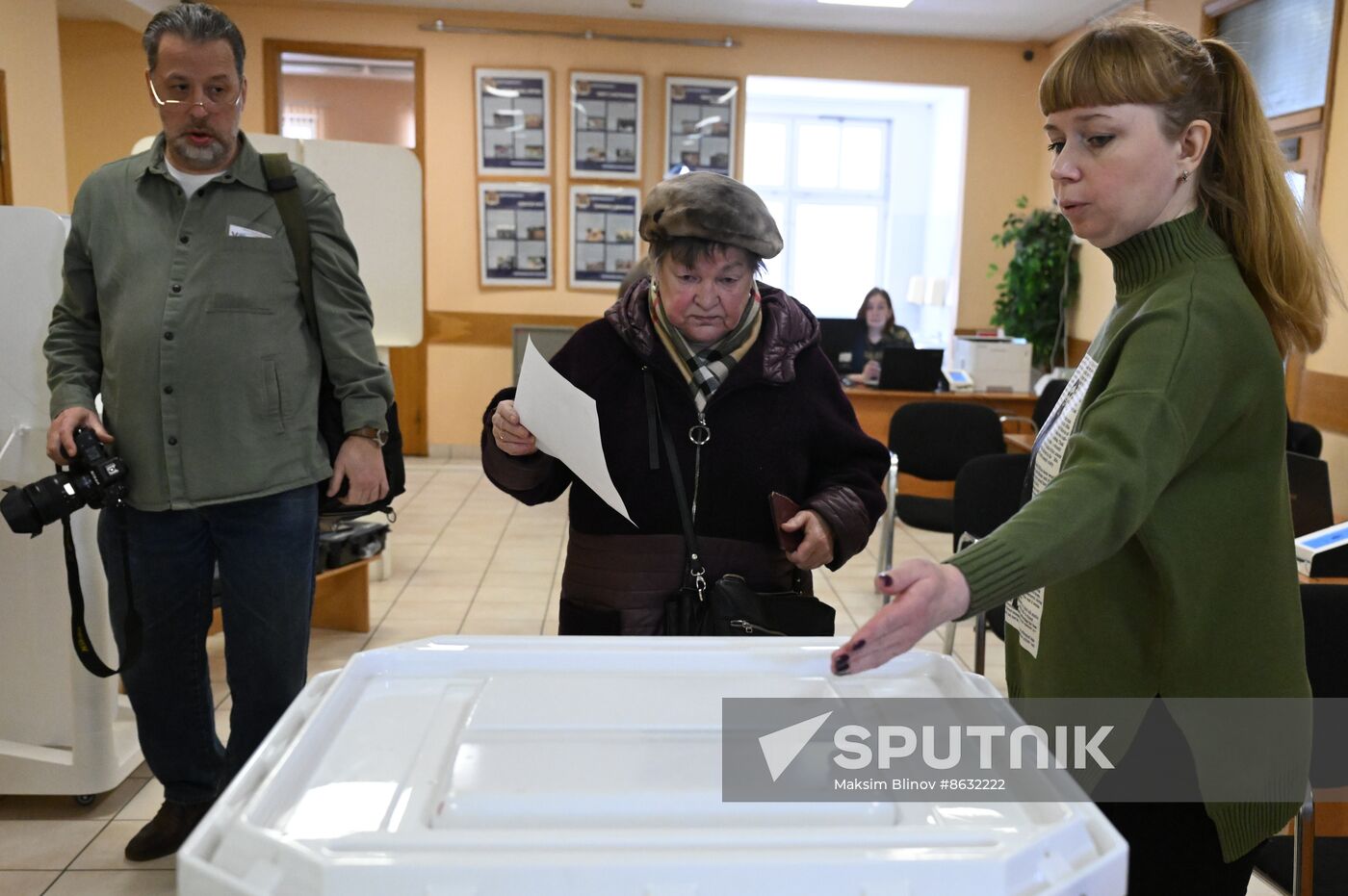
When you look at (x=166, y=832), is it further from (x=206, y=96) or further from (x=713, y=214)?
(x=713, y=214)

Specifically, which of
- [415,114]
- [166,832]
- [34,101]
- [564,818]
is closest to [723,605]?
[564,818]

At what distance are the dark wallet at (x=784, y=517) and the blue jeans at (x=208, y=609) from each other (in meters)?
1.00

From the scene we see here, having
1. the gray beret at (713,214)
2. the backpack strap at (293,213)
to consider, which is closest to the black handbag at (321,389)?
the backpack strap at (293,213)

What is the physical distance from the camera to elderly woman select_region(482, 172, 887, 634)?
5.19 feet

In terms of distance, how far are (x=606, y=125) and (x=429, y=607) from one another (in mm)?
4466

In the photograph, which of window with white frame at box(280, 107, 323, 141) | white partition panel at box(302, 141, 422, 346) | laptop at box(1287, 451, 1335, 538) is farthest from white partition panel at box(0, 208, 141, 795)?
Answer: window with white frame at box(280, 107, 323, 141)

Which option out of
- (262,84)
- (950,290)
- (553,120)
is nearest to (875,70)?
(950,290)

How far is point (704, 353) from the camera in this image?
1.63 metres

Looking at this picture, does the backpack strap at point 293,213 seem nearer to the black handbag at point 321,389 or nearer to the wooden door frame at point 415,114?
the black handbag at point 321,389

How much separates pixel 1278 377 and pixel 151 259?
1.81m

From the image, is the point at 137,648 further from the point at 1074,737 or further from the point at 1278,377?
the point at 1278,377

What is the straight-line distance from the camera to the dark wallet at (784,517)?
1.54 m

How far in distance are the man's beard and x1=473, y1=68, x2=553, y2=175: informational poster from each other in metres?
5.81

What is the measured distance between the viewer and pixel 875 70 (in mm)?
7660
